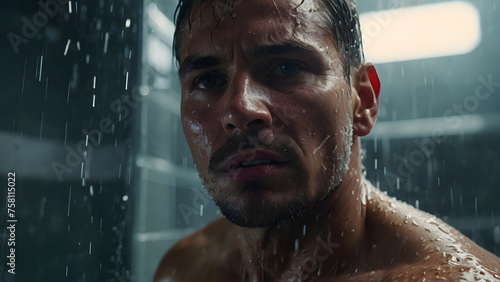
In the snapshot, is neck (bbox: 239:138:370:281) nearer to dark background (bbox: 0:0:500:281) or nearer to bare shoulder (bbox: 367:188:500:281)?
bare shoulder (bbox: 367:188:500:281)

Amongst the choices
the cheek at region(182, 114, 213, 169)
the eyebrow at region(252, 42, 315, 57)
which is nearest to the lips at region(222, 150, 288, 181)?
the cheek at region(182, 114, 213, 169)

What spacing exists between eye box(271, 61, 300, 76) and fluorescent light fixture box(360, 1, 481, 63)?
2.80 metres

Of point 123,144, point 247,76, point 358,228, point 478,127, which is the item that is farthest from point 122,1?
point 478,127

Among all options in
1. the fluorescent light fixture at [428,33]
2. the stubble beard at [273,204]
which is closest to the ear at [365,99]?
the stubble beard at [273,204]

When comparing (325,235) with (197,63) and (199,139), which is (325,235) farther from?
(197,63)

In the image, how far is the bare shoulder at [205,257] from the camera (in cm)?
124

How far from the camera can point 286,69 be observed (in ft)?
2.85

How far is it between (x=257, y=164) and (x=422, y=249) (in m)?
0.37

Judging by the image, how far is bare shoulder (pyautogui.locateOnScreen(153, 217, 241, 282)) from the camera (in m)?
1.24

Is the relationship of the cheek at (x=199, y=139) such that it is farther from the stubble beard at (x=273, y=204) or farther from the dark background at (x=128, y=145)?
the dark background at (x=128, y=145)

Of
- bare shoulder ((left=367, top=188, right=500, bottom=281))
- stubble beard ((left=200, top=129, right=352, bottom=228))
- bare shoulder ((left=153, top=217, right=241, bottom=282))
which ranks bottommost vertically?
bare shoulder ((left=153, top=217, right=241, bottom=282))

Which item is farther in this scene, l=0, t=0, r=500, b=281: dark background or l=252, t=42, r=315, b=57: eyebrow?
l=0, t=0, r=500, b=281: dark background

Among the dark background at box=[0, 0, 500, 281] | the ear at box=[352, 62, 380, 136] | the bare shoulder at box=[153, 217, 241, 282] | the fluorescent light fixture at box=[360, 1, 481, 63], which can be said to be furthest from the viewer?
the fluorescent light fixture at box=[360, 1, 481, 63]

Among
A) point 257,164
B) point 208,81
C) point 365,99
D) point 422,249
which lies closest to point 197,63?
point 208,81
